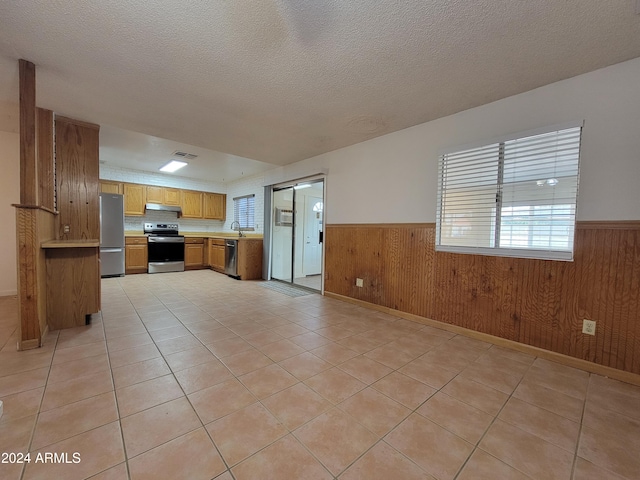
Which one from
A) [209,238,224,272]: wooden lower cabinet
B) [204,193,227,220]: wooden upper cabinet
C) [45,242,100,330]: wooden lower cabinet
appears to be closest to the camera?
[45,242,100,330]: wooden lower cabinet

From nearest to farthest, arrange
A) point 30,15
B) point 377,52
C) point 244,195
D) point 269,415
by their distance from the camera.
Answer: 1. point 269,415
2. point 30,15
3. point 377,52
4. point 244,195

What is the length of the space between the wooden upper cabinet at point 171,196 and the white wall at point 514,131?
472cm

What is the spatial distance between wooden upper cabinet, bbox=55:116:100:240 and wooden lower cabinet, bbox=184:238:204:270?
3.36 m

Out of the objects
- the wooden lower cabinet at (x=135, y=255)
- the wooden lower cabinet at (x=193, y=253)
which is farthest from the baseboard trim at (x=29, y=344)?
the wooden lower cabinet at (x=193, y=253)

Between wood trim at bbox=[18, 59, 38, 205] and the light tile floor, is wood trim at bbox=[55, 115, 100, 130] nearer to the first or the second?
wood trim at bbox=[18, 59, 38, 205]

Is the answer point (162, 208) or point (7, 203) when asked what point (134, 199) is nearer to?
point (162, 208)

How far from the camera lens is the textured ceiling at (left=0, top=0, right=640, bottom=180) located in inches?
62.8

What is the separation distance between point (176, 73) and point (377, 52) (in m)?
1.63

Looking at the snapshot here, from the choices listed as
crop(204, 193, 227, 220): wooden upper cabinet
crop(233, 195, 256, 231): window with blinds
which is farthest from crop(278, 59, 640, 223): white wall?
crop(204, 193, 227, 220): wooden upper cabinet

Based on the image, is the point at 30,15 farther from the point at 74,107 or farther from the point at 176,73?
the point at 74,107

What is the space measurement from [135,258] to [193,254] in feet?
4.08

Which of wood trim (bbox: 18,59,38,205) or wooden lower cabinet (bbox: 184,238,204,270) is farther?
wooden lower cabinet (bbox: 184,238,204,270)

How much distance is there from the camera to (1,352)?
217 centimetres

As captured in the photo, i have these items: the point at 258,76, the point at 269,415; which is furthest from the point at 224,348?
the point at 258,76
